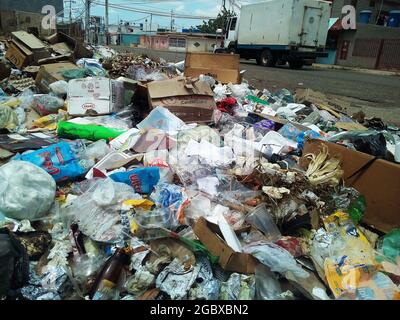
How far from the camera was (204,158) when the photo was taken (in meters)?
2.95

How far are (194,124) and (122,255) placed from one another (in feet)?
7.44

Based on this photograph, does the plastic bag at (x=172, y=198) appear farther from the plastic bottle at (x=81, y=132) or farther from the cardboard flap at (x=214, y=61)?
the cardboard flap at (x=214, y=61)

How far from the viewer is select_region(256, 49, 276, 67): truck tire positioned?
14984 mm

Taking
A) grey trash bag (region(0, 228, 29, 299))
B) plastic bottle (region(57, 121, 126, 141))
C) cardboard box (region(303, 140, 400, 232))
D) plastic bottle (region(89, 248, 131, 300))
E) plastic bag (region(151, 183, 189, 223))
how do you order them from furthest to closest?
plastic bottle (region(57, 121, 126, 141)), cardboard box (region(303, 140, 400, 232)), plastic bag (region(151, 183, 189, 223)), plastic bottle (region(89, 248, 131, 300)), grey trash bag (region(0, 228, 29, 299))

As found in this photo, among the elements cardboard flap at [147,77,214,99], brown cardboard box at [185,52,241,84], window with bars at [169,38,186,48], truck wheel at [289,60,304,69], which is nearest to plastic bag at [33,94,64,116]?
cardboard flap at [147,77,214,99]

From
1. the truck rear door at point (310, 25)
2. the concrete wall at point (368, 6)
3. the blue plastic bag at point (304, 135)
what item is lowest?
the blue plastic bag at point (304, 135)

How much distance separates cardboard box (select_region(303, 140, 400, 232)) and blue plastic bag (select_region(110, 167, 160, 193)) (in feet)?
4.69

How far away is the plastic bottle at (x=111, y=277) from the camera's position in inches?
67.9

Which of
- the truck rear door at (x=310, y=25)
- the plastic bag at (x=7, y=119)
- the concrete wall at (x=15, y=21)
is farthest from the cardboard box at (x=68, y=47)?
the truck rear door at (x=310, y=25)

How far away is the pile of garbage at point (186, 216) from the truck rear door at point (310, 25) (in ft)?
37.3

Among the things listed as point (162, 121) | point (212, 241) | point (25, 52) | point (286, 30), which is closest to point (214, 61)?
point (162, 121)

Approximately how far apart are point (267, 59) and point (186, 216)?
14.2 m

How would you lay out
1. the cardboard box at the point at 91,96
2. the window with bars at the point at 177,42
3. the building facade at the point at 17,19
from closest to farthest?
the cardboard box at the point at 91,96, the building facade at the point at 17,19, the window with bars at the point at 177,42

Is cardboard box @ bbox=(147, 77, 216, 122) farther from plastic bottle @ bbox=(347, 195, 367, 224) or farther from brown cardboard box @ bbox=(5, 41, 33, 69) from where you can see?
brown cardboard box @ bbox=(5, 41, 33, 69)
